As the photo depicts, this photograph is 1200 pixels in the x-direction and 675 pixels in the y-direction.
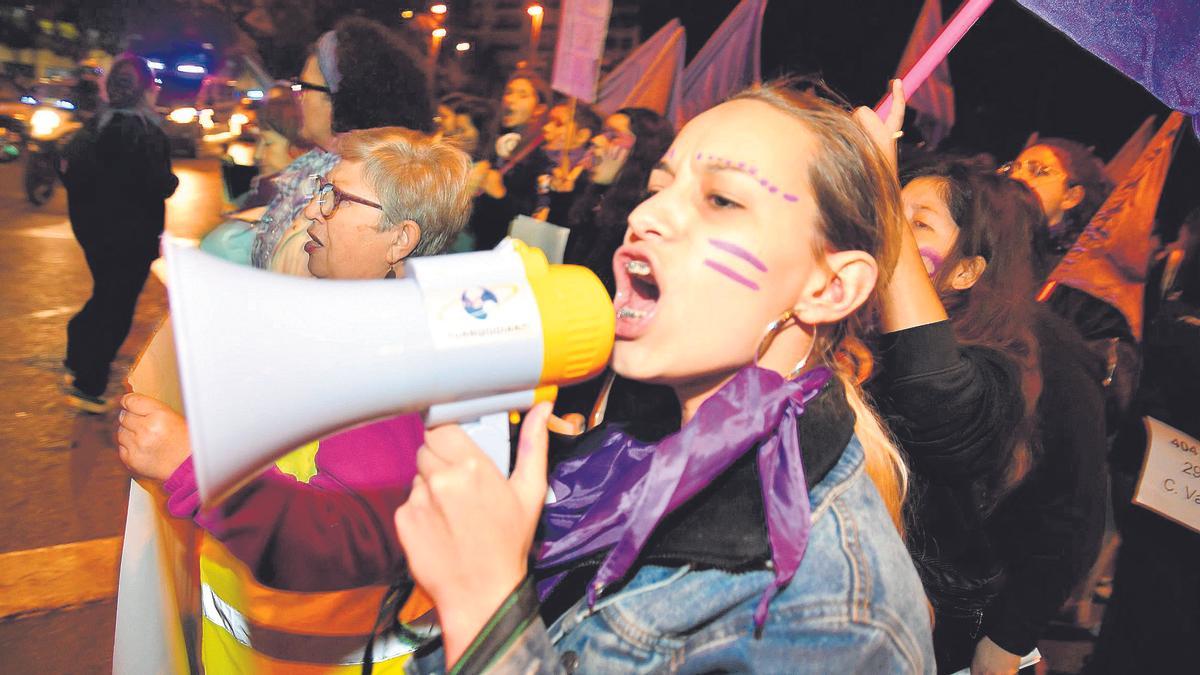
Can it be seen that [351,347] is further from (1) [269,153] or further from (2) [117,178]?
(2) [117,178]

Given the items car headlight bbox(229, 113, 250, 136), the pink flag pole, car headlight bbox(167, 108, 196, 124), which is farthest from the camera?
car headlight bbox(167, 108, 196, 124)

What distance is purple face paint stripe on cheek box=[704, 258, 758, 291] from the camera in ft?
4.32

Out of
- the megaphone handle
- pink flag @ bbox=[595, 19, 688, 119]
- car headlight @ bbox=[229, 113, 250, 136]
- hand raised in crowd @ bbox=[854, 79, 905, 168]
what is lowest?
car headlight @ bbox=[229, 113, 250, 136]

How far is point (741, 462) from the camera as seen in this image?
1.37 m

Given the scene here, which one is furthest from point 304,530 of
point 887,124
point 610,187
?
point 610,187

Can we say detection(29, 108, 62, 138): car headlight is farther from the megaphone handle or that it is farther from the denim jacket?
the denim jacket

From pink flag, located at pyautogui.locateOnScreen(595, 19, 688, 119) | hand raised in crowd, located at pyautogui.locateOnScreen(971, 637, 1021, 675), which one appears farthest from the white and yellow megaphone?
pink flag, located at pyautogui.locateOnScreen(595, 19, 688, 119)

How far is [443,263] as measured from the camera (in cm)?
116

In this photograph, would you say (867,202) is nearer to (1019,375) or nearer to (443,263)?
(443,263)

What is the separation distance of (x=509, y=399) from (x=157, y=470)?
80 cm

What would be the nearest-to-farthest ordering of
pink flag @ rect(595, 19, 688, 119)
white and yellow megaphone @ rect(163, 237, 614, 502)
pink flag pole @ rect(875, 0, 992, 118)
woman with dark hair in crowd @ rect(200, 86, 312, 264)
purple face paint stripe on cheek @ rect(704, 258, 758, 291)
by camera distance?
white and yellow megaphone @ rect(163, 237, 614, 502) < purple face paint stripe on cheek @ rect(704, 258, 758, 291) < pink flag pole @ rect(875, 0, 992, 118) < woman with dark hair in crowd @ rect(200, 86, 312, 264) < pink flag @ rect(595, 19, 688, 119)

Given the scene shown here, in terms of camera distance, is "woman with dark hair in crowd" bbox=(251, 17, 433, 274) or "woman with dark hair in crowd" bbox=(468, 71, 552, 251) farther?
"woman with dark hair in crowd" bbox=(468, 71, 552, 251)

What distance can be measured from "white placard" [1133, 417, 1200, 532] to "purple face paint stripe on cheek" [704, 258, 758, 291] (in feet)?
7.45

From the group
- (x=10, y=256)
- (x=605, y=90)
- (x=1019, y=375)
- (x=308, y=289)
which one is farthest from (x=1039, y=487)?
(x=10, y=256)
